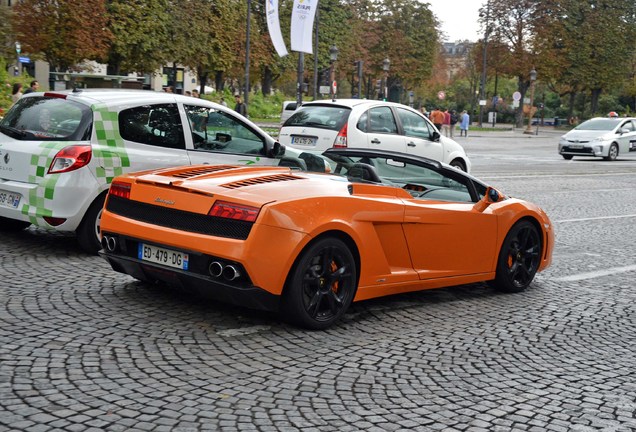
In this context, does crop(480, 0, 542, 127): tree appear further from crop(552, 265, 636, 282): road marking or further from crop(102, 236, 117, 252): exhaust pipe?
crop(102, 236, 117, 252): exhaust pipe

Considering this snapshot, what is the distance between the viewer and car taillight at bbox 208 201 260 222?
546 cm

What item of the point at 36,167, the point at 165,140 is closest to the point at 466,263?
the point at 165,140

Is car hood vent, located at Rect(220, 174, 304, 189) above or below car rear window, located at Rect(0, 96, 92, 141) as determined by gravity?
below

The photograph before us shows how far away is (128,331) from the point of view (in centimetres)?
561

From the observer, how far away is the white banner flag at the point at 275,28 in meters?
32.7

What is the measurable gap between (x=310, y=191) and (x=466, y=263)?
181 cm

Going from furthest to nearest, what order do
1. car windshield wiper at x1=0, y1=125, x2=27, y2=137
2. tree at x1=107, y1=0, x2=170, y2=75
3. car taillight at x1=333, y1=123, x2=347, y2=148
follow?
tree at x1=107, y1=0, x2=170, y2=75 < car taillight at x1=333, y1=123, x2=347, y2=148 < car windshield wiper at x1=0, y1=125, x2=27, y2=137

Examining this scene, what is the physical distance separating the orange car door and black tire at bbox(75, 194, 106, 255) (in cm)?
311

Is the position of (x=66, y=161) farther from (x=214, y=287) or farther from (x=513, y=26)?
(x=513, y=26)

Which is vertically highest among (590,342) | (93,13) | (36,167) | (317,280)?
(93,13)

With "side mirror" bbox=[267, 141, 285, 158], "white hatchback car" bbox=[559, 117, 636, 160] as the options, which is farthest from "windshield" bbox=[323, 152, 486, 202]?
"white hatchback car" bbox=[559, 117, 636, 160]

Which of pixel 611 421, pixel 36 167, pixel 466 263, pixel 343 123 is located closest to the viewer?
pixel 611 421

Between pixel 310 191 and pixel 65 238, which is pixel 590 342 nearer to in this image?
pixel 310 191

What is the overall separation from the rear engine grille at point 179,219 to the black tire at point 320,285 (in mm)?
449
